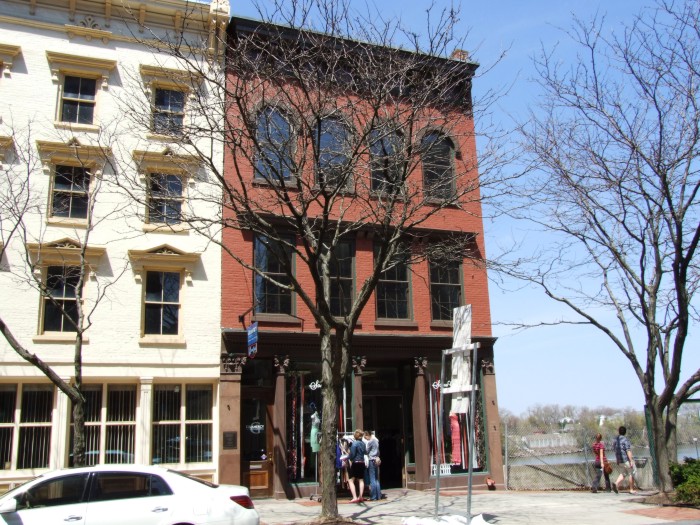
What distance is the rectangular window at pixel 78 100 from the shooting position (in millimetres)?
17514

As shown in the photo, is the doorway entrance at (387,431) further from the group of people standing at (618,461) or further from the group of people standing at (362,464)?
the group of people standing at (618,461)

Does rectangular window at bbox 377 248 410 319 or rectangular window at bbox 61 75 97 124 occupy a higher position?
rectangular window at bbox 61 75 97 124

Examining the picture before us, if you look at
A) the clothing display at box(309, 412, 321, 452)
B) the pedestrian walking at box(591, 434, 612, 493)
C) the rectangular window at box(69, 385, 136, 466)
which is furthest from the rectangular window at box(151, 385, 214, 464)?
the pedestrian walking at box(591, 434, 612, 493)

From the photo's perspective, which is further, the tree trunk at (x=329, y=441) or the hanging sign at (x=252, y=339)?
the hanging sign at (x=252, y=339)

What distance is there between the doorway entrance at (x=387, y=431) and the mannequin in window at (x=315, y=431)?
176 centimetres

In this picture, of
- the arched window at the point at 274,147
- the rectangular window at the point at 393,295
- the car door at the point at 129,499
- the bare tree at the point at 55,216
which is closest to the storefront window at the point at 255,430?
the rectangular window at the point at 393,295

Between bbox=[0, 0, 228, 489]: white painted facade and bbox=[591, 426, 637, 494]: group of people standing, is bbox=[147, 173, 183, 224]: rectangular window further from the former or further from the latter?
bbox=[591, 426, 637, 494]: group of people standing

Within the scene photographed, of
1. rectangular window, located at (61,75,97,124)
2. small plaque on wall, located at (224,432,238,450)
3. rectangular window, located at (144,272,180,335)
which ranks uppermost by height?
rectangular window, located at (61,75,97,124)

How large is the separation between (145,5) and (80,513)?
14060mm

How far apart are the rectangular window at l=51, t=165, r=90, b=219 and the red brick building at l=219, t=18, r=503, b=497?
3543 mm

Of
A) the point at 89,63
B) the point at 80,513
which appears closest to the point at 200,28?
the point at 89,63

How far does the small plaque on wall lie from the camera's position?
16141 millimetres

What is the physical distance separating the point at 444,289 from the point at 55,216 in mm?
10496

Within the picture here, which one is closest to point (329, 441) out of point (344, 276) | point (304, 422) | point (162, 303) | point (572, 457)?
point (304, 422)
